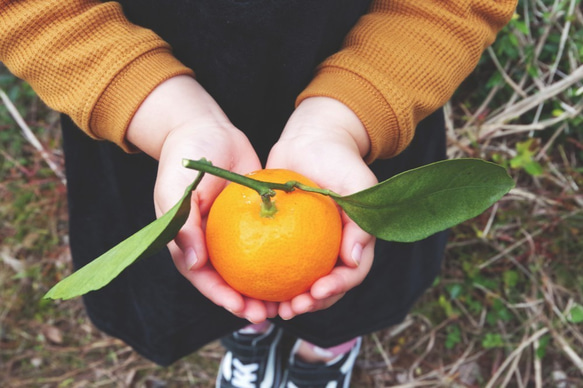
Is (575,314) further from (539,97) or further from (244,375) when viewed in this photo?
(244,375)

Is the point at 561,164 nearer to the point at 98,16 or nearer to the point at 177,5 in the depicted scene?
the point at 177,5

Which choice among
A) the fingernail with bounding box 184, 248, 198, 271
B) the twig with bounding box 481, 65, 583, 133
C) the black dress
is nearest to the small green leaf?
the black dress

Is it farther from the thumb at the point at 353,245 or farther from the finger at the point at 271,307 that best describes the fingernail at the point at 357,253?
the finger at the point at 271,307

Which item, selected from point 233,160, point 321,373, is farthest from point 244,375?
point 233,160

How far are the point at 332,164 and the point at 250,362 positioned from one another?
0.91m

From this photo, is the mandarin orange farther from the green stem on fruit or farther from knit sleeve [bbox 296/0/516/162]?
knit sleeve [bbox 296/0/516/162]

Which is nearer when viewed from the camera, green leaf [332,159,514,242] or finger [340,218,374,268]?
green leaf [332,159,514,242]

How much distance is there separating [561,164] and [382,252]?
0.79 m

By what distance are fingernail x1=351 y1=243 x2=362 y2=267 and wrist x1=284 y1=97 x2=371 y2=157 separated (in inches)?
7.5

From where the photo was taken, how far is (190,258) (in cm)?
68

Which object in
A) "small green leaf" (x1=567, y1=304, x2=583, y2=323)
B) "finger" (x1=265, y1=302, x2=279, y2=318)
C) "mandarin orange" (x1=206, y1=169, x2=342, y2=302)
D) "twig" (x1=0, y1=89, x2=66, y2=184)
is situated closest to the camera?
"mandarin orange" (x1=206, y1=169, x2=342, y2=302)

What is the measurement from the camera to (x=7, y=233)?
189cm

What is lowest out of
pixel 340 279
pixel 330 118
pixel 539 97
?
pixel 539 97

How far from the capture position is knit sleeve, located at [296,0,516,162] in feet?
2.75
